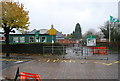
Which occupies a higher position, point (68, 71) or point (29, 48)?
point (29, 48)

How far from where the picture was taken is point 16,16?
14.9 metres

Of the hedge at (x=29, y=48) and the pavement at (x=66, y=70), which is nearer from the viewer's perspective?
the pavement at (x=66, y=70)

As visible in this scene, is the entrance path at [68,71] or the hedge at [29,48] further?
the hedge at [29,48]

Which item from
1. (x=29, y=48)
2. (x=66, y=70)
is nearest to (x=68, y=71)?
(x=66, y=70)

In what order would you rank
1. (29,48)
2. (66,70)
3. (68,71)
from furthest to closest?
(29,48), (66,70), (68,71)

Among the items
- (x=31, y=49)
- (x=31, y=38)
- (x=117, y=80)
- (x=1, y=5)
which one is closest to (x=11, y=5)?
(x=1, y=5)

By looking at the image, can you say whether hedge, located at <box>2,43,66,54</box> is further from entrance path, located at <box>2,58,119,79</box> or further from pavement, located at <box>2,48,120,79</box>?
entrance path, located at <box>2,58,119,79</box>

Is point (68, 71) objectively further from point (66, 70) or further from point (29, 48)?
point (29, 48)

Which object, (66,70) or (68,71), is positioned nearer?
(68,71)

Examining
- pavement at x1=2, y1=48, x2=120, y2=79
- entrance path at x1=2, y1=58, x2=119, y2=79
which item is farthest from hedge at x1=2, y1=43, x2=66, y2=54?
entrance path at x1=2, y1=58, x2=119, y2=79

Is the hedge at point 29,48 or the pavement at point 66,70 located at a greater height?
the hedge at point 29,48

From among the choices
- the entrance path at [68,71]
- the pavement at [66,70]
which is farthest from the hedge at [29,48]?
the entrance path at [68,71]

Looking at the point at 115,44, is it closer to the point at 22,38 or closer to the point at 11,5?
the point at 22,38

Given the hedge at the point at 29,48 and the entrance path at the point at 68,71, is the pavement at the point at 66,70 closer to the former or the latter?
the entrance path at the point at 68,71
